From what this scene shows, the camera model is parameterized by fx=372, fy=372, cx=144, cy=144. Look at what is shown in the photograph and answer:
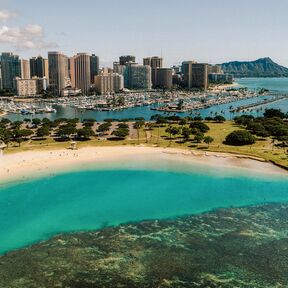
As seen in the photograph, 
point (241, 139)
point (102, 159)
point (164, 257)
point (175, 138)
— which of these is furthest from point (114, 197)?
point (175, 138)

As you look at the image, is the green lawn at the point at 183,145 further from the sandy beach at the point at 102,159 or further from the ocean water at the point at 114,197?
the ocean water at the point at 114,197

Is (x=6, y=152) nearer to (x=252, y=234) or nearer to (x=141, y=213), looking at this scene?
(x=141, y=213)

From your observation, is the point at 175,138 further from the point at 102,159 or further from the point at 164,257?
the point at 164,257

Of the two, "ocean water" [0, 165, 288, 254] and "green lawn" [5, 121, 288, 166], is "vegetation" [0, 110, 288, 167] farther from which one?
"ocean water" [0, 165, 288, 254]

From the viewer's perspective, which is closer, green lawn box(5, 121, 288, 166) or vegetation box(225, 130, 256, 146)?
green lawn box(5, 121, 288, 166)

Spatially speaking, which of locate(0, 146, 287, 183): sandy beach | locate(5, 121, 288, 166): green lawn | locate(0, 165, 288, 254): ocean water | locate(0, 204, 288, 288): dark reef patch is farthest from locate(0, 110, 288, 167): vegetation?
locate(0, 204, 288, 288): dark reef patch

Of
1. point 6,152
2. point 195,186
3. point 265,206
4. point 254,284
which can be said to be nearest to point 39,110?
point 6,152

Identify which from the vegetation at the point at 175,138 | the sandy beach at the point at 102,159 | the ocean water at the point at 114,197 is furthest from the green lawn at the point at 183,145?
the ocean water at the point at 114,197
